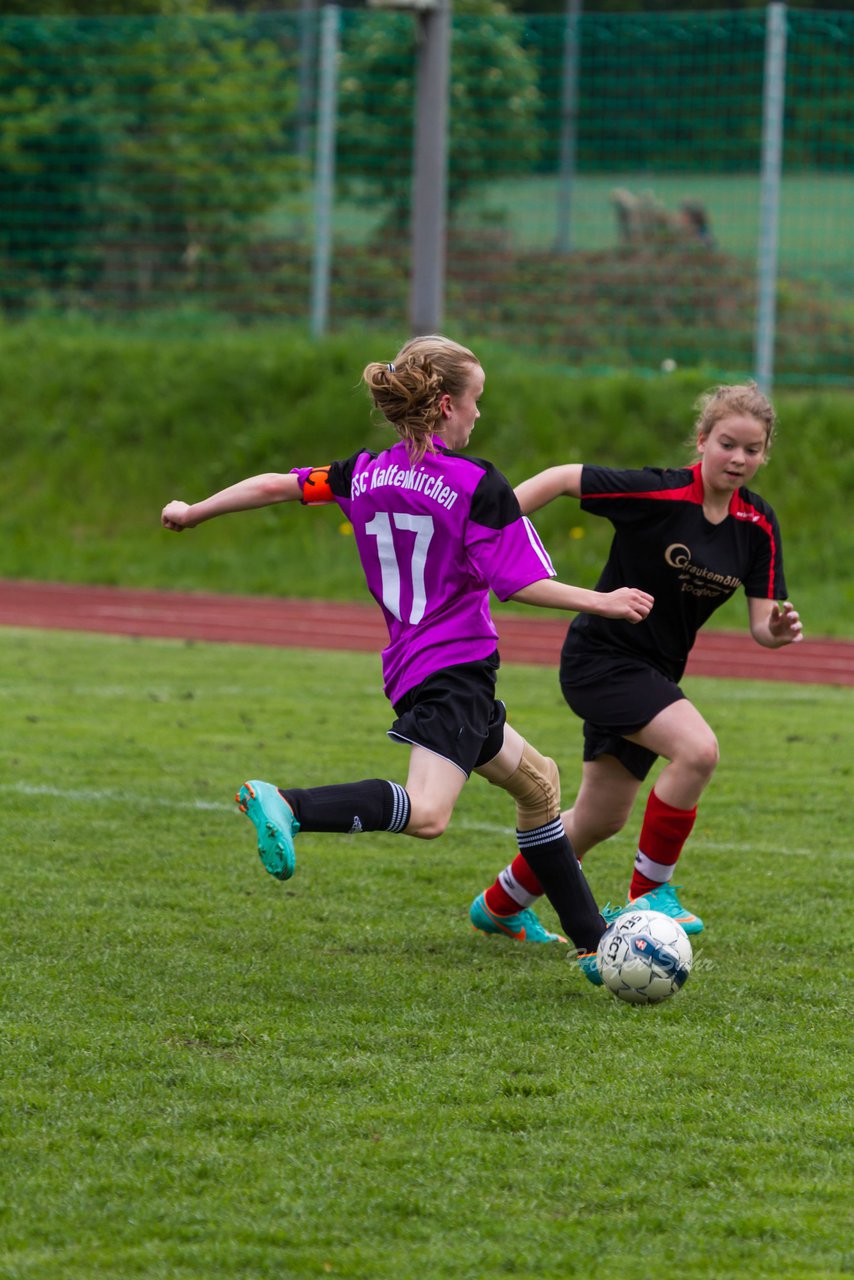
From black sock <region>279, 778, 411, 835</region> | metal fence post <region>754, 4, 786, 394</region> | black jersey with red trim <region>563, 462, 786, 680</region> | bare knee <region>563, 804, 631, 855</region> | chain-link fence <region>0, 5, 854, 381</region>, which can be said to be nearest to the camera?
black sock <region>279, 778, 411, 835</region>

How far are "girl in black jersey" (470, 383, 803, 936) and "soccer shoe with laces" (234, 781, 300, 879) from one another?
1.17 m

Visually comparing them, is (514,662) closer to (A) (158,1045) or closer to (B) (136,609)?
(B) (136,609)

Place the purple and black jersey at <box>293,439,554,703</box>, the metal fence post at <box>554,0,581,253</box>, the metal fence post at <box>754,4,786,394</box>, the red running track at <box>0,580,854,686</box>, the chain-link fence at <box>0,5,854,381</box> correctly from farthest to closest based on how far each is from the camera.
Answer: the metal fence post at <box>554,0,581,253</box> < the chain-link fence at <box>0,5,854,381</box> < the metal fence post at <box>754,4,786,394</box> < the red running track at <box>0,580,854,686</box> < the purple and black jersey at <box>293,439,554,703</box>

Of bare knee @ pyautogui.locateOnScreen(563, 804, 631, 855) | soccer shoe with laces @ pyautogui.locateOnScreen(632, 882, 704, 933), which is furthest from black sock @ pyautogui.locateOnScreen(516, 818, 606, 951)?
bare knee @ pyautogui.locateOnScreen(563, 804, 631, 855)

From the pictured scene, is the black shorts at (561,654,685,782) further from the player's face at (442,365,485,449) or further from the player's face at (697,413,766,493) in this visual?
the player's face at (442,365,485,449)

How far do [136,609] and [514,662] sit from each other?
4.14 m

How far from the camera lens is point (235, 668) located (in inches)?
443

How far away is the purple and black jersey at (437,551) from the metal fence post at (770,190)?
12.8 metres

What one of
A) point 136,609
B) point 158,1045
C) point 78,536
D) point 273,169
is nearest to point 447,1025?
point 158,1045

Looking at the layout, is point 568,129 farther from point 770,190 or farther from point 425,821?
point 425,821

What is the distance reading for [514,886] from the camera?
525 centimetres

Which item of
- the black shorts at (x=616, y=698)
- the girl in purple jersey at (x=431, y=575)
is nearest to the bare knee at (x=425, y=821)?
the girl in purple jersey at (x=431, y=575)

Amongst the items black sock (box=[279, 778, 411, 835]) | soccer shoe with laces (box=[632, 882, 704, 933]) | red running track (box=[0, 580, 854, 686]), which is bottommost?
red running track (box=[0, 580, 854, 686])

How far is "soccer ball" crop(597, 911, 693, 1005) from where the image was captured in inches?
179
